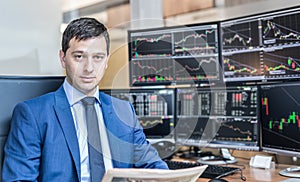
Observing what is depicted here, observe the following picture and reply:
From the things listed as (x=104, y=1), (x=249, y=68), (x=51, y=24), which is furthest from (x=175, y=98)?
(x=104, y=1)

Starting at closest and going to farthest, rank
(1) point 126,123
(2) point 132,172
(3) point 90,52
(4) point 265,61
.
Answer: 1. (2) point 132,172
2. (3) point 90,52
3. (1) point 126,123
4. (4) point 265,61

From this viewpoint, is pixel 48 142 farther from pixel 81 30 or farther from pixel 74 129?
pixel 81 30

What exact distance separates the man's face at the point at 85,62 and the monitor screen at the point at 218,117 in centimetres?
76

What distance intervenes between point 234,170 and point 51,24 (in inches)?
46.7

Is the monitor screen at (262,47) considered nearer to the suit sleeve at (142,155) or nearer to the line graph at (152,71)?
the line graph at (152,71)

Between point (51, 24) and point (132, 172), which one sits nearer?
point (132, 172)

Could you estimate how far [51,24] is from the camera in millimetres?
2010

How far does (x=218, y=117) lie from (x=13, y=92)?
3.47ft

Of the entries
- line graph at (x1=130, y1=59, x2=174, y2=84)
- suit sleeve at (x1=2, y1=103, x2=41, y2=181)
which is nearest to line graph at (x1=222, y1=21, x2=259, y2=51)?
line graph at (x1=130, y1=59, x2=174, y2=84)

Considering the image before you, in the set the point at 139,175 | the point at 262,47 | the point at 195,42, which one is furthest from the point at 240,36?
the point at 139,175

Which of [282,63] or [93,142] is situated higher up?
[282,63]

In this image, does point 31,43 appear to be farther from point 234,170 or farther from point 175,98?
point 234,170

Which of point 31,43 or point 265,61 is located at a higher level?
point 31,43

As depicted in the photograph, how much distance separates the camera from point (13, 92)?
1.41m
